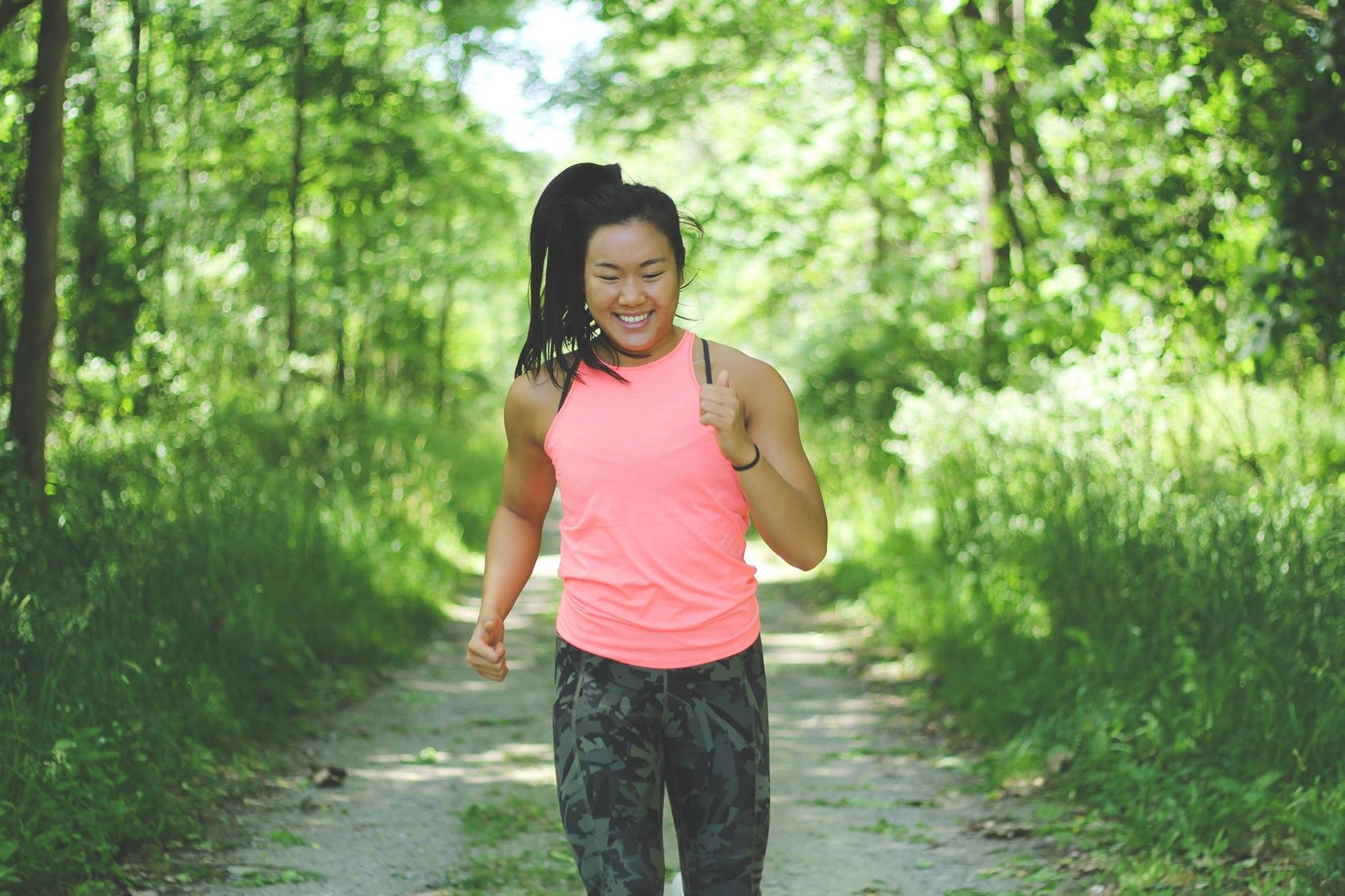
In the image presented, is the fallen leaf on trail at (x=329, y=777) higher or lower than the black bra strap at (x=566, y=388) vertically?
lower

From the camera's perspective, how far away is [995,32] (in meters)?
10.6

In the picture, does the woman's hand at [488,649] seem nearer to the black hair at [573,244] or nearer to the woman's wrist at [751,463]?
the black hair at [573,244]

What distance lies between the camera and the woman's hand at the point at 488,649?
288cm

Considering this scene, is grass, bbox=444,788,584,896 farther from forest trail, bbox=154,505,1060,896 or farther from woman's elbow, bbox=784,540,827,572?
woman's elbow, bbox=784,540,827,572

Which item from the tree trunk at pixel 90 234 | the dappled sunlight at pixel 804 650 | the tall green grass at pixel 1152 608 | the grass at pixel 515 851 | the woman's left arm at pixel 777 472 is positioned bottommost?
the grass at pixel 515 851

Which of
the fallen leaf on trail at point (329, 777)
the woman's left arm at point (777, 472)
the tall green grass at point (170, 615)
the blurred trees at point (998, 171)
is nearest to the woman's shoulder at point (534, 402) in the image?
the woman's left arm at point (777, 472)

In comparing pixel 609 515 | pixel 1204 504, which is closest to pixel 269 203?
pixel 1204 504

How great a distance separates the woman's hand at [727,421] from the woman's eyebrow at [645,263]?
0.38 m

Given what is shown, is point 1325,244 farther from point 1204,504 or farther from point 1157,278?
point 1157,278

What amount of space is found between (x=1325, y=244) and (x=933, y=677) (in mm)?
3056

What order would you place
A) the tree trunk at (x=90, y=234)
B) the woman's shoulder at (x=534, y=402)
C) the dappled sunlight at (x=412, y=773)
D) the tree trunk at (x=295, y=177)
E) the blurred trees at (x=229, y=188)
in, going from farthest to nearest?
the tree trunk at (x=295, y=177)
the tree trunk at (x=90, y=234)
the blurred trees at (x=229, y=188)
the dappled sunlight at (x=412, y=773)
the woman's shoulder at (x=534, y=402)

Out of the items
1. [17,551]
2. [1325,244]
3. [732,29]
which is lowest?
[17,551]

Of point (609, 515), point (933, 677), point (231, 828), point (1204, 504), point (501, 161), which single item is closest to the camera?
point (609, 515)

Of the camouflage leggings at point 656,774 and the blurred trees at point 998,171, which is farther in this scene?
the blurred trees at point 998,171
